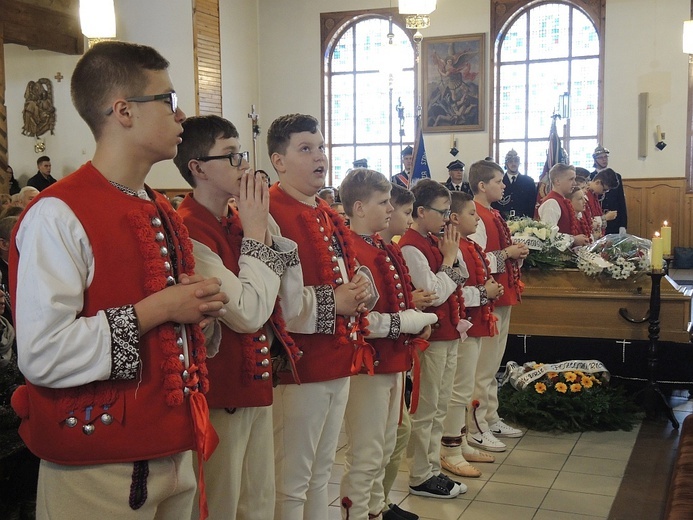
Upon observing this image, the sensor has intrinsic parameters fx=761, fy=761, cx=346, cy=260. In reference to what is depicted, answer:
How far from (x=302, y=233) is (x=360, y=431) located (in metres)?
0.89

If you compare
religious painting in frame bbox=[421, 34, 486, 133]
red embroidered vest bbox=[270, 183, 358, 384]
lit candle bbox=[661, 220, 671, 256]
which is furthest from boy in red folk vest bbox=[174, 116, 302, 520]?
religious painting in frame bbox=[421, 34, 486, 133]

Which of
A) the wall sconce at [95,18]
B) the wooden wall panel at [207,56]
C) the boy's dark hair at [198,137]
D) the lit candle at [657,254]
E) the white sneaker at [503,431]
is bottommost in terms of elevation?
the white sneaker at [503,431]

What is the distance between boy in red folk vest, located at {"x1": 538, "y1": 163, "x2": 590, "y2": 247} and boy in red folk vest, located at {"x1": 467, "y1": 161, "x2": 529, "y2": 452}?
1.41m

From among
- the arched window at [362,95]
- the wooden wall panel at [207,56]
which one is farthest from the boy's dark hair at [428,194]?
the arched window at [362,95]

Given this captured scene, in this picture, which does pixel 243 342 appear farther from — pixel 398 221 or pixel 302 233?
pixel 398 221

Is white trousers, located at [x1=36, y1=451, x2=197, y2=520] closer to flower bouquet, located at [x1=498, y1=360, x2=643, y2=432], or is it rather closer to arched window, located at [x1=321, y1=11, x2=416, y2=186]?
flower bouquet, located at [x1=498, y1=360, x2=643, y2=432]

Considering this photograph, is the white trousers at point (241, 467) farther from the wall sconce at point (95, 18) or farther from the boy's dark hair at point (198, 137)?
the wall sconce at point (95, 18)

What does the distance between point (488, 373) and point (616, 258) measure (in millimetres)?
1422

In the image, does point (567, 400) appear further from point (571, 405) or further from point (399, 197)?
point (399, 197)

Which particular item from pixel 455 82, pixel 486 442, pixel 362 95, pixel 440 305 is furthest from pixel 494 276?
pixel 362 95

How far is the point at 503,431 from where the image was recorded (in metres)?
4.83

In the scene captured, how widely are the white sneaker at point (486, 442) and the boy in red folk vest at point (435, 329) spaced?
736 mm

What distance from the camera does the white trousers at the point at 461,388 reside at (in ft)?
13.4

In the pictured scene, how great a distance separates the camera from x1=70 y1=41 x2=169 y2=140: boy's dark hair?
169 centimetres
